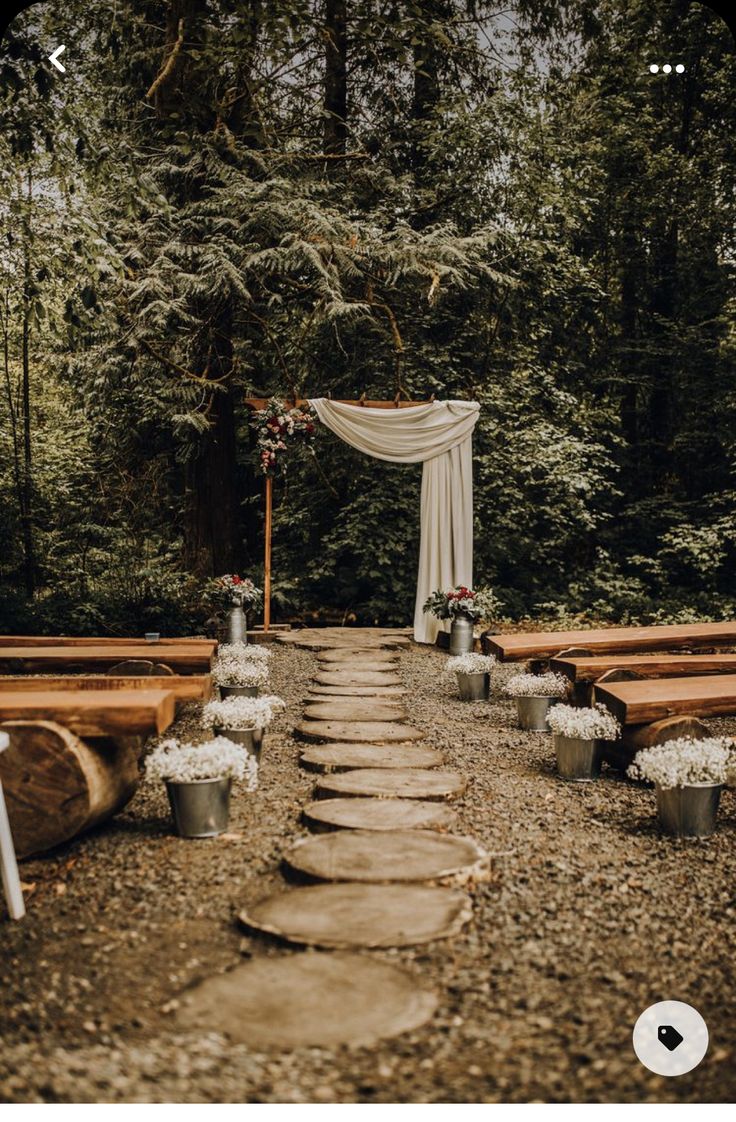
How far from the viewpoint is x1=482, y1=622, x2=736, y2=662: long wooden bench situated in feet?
16.1

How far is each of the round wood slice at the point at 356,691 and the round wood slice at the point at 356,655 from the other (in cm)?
119

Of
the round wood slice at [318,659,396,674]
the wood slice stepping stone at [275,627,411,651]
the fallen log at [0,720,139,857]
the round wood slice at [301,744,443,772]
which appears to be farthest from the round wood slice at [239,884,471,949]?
the wood slice stepping stone at [275,627,411,651]

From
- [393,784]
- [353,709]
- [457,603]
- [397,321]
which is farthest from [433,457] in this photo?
[393,784]

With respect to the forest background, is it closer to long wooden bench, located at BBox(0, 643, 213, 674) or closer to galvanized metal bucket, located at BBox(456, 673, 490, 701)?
galvanized metal bucket, located at BBox(456, 673, 490, 701)

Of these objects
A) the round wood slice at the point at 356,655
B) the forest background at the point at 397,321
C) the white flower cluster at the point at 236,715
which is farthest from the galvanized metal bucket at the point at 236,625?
the white flower cluster at the point at 236,715

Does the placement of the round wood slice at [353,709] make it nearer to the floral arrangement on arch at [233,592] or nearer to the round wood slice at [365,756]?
the round wood slice at [365,756]

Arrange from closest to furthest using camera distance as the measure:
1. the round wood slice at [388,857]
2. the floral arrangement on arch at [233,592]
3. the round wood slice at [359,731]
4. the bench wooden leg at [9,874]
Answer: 1. the bench wooden leg at [9,874]
2. the round wood slice at [388,857]
3. the round wood slice at [359,731]
4. the floral arrangement on arch at [233,592]

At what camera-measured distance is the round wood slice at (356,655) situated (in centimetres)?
687

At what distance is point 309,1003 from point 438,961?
0.38 metres

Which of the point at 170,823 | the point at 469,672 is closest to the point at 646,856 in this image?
the point at 170,823

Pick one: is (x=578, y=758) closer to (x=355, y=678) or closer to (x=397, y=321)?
(x=355, y=678)

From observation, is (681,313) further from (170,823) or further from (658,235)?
(170,823)

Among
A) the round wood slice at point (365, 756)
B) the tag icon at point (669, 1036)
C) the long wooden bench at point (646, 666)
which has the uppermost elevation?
the long wooden bench at point (646, 666)

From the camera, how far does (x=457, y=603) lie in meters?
7.16
